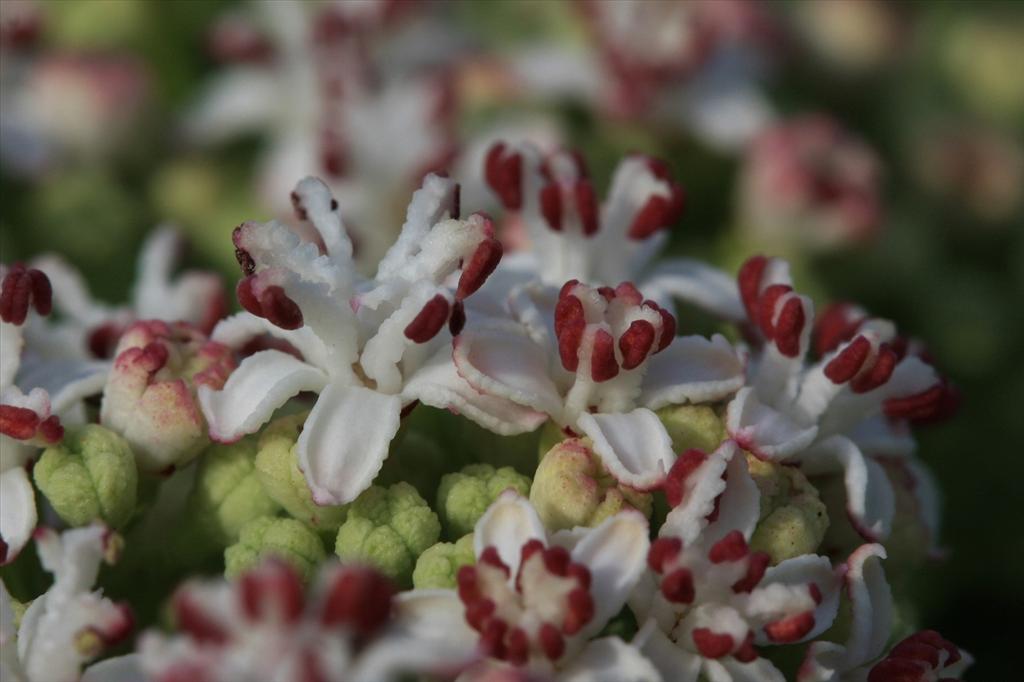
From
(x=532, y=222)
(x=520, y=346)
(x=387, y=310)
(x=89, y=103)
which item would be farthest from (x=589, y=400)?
(x=89, y=103)

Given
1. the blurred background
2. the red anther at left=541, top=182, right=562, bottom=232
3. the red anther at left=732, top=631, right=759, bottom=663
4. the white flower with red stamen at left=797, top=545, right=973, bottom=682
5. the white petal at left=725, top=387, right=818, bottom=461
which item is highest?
the red anther at left=541, top=182, right=562, bottom=232

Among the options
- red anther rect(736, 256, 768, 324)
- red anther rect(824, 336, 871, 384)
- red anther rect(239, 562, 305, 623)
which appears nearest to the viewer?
red anther rect(239, 562, 305, 623)

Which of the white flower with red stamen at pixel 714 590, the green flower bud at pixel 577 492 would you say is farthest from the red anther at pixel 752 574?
the green flower bud at pixel 577 492

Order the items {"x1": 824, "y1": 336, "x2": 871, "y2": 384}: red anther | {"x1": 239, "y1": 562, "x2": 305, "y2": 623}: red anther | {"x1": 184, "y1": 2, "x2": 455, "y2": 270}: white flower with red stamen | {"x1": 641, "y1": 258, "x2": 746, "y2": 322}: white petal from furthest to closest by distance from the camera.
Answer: {"x1": 184, "y1": 2, "x2": 455, "y2": 270}: white flower with red stamen
{"x1": 641, "y1": 258, "x2": 746, "y2": 322}: white petal
{"x1": 824, "y1": 336, "x2": 871, "y2": 384}: red anther
{"x1": 239, "y1": 562, "x2": 305, "y2": 623}: red anther

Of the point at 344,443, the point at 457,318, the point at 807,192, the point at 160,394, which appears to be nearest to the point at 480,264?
the point at 457,318

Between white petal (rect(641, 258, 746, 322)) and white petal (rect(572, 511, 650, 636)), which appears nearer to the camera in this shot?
white petal (rect(572, 511, 650, 636))

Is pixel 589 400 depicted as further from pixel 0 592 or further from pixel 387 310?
pixel 0 592

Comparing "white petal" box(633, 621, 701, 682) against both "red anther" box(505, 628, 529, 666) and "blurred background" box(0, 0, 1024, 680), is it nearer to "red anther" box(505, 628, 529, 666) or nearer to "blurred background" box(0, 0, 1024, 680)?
"red anther" box(505, 628, 529, 666)

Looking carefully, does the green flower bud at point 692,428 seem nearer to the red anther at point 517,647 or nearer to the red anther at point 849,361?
the red anther at point 849,361

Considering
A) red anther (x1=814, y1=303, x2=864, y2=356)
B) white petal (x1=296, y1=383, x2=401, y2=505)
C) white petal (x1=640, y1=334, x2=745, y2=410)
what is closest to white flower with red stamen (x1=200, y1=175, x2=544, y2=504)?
white petal (x1=296, y1=383, x2=401, y2=505)
